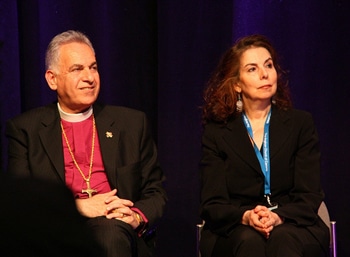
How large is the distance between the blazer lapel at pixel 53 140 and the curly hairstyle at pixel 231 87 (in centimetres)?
70

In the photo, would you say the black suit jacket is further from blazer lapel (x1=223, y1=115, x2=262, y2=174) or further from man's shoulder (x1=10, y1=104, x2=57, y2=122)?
blazer lapel (x1=223, y1=115, x2=262, y2=174)

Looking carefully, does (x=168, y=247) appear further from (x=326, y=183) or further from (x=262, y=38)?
(x=262, y=38)

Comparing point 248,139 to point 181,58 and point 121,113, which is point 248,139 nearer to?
point 121,113

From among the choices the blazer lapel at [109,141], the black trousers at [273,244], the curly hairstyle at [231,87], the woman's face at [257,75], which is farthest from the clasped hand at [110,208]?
the woman's face at [257,75]

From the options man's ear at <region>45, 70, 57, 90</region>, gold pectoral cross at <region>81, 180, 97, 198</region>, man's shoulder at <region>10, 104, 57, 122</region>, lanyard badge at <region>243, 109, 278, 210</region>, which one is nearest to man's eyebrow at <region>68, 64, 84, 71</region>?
man's ear at <region>45, 70, 57, 90</region>

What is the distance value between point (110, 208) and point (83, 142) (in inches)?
16.9

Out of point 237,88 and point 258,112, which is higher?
point 237,88

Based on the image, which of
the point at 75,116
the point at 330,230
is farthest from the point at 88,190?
the point at 330,230

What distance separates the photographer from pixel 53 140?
285cm

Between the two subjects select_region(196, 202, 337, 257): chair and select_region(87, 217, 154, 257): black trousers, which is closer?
select_region(87, 217, 154, 257): black trousers

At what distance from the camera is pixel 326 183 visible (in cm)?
362

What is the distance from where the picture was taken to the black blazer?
2848mm

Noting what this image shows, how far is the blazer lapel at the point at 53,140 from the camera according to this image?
2.81 meters

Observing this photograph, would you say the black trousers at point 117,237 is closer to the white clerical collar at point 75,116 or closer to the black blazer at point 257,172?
the black blazer at point 257,172
